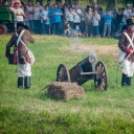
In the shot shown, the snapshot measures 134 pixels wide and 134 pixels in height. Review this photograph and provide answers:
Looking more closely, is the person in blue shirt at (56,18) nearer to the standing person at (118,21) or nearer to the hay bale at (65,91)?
the standing person at (118,21)

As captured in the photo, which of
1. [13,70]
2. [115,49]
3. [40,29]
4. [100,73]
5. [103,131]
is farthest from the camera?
[40,29]

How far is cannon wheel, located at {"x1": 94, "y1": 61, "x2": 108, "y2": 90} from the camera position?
492 inches

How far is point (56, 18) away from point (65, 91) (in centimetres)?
1056

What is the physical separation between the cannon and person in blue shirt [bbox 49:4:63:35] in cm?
906

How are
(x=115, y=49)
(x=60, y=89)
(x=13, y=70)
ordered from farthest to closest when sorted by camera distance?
(x=115, y=49) < (x=13, y=70) < (x=60, y=89)

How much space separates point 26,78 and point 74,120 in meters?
2.95

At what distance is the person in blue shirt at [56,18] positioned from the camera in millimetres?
21562

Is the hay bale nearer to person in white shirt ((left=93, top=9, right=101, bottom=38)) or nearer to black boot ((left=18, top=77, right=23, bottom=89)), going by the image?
black boot ((left=18, top=77, right=23, bottom=89))

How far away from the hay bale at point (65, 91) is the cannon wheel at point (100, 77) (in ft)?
2.97

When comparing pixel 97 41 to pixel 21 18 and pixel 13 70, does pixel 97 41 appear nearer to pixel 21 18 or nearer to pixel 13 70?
pixel 21 18

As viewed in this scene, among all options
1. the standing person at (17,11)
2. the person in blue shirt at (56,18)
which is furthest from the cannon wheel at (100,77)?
the person in blue shirt at (56,18)

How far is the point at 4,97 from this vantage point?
38.8ft

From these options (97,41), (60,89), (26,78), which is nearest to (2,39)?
(97,41)

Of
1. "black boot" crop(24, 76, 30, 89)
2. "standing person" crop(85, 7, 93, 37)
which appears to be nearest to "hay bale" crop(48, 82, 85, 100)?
"black boot" crop(24, 76, 30, 89)
